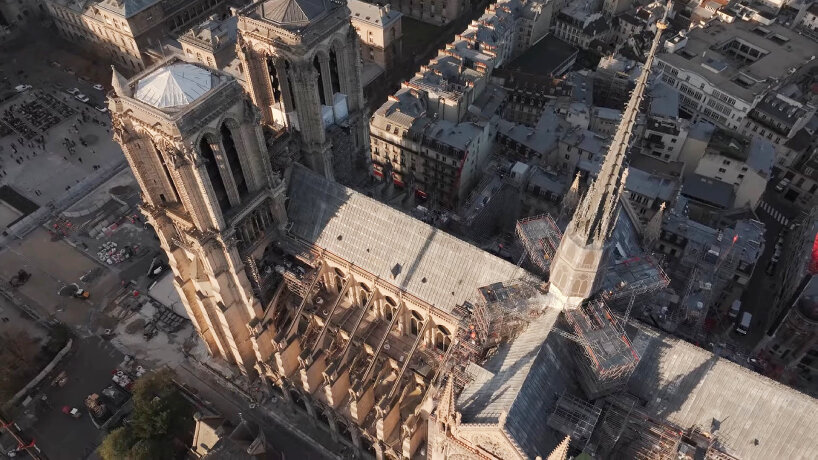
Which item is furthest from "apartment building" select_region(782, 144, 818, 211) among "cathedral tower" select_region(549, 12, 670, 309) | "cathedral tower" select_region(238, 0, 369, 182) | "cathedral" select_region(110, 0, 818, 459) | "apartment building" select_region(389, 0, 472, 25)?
"apartment building" select_region(389, 0, 472, 25)

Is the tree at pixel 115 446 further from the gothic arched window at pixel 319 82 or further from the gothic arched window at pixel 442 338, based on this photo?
the gothic arched window at pixel 319 82

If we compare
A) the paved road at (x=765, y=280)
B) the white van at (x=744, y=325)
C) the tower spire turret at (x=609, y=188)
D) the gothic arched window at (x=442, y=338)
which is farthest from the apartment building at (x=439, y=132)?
the paved road at (x=765, y=280)

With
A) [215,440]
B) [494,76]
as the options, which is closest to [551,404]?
[215,440]

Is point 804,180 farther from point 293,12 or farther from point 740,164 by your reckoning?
point 293,12

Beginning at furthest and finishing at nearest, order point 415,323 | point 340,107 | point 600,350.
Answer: point 340,107 → point 415,323 → point 600,350

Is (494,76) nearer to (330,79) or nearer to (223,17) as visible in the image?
(330,79)

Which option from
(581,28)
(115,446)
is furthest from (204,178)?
(581,28)

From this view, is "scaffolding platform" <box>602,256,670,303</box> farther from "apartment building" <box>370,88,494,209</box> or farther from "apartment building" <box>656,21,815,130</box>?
"apartment building" <box>656,21,815,130</box>
